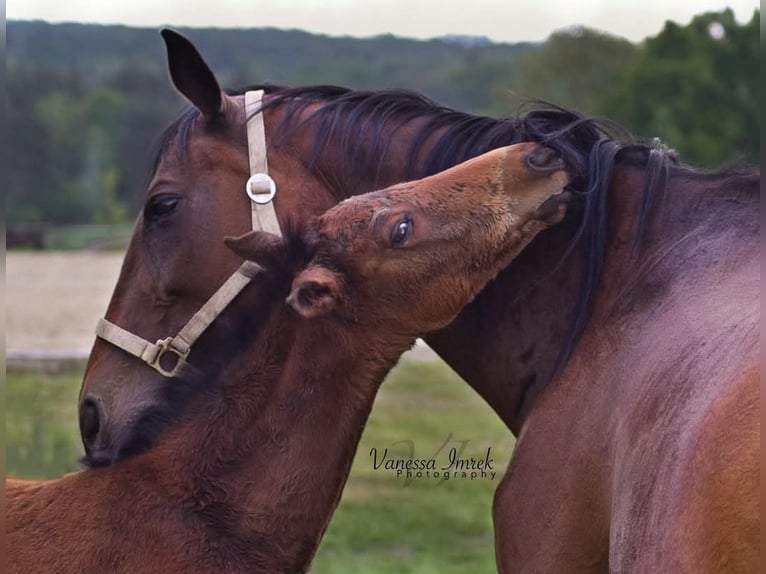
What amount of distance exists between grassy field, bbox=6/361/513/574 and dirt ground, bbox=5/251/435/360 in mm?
880

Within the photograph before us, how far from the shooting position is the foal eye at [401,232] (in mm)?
2717

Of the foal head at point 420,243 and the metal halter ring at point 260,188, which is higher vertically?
the metal halter ring at point 260,188

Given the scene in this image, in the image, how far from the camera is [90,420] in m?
3.37

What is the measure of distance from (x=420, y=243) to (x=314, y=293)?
11.0 inches

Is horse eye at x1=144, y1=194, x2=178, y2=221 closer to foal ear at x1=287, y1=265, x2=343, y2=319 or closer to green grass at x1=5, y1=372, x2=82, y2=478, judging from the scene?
foal ear at x1=287, y1=265, x2=343, y2=319

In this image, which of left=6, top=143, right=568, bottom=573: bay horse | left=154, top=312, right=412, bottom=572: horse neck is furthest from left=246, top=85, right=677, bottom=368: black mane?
left=154, top=312, right=412, bottom=572: horse neck

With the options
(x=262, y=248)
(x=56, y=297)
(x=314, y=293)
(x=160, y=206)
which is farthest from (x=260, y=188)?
(x=56, y=297)

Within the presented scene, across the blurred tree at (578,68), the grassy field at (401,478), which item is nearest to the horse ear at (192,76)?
the grassy field at (401,478)

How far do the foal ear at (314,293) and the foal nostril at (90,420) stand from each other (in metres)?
0.94

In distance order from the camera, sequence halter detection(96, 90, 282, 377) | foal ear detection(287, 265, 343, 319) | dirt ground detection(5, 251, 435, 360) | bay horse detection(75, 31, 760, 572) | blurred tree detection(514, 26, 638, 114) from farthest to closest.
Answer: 1. dirt ground detection(5, 251, 435, 360)
2. blurred tree detection(514, 26, 638, 114)
3. halter detection(96, 90, 282, 377)
4. foal ear detection(287, 265, 343, 319)
5. bay horse detection(75, 31, 760, 572)

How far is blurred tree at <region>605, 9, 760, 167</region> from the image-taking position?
10480mm

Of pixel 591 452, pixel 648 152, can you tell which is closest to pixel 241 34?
pixel 648 152

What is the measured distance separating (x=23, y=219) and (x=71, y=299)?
4.07 metres

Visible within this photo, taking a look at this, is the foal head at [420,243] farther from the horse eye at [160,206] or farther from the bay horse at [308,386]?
the horse eye at [160,206]
